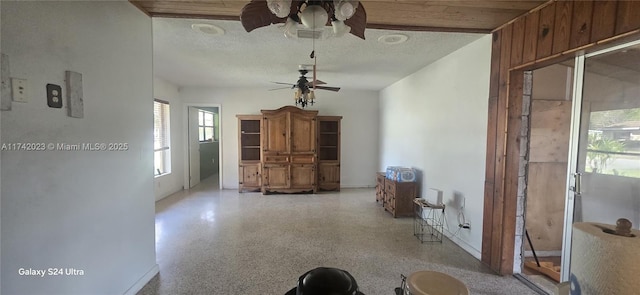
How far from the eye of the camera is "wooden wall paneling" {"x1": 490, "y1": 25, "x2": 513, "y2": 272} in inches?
91.1

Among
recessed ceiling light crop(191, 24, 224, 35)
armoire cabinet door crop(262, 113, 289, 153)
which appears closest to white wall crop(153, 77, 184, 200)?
armoire cabinet door crop(262, 113, 289, 153)

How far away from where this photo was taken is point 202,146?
271 inches

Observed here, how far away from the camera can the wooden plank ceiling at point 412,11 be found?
1.96 m

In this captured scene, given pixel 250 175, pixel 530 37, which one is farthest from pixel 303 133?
pixel 530 37

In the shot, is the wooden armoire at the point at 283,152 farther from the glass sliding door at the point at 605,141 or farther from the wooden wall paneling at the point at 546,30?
the glass sliding door at the point at 605,141

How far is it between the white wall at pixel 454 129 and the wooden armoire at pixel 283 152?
198 centimetres

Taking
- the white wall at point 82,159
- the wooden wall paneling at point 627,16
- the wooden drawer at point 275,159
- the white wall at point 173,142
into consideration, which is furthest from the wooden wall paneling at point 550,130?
the white wall at point 173,142

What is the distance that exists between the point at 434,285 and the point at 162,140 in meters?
5.60

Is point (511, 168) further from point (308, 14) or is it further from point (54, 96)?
point (54, 96)

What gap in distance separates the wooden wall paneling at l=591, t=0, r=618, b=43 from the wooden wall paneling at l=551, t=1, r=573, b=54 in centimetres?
16

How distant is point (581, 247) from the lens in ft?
3.02

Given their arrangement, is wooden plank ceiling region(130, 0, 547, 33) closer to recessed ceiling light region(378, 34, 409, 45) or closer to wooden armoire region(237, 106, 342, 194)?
recessed ceiling light region(378, 34, 409, 45)

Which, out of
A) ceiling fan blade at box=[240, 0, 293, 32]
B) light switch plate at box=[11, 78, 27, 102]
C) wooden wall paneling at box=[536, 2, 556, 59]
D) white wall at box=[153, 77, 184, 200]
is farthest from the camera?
white wall at box=[153, 77, 184, 200]

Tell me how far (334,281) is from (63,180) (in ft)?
5.67
